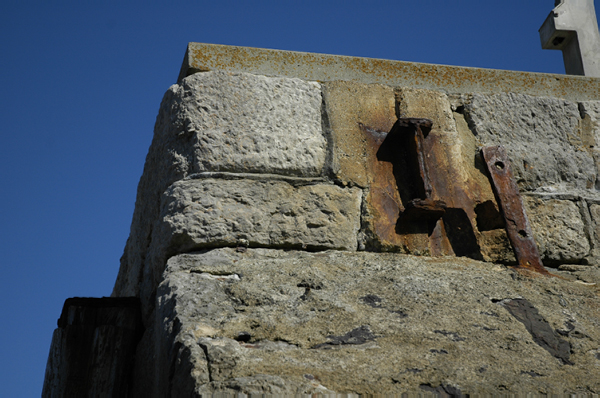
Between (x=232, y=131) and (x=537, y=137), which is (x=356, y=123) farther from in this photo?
(x=537, y=137)

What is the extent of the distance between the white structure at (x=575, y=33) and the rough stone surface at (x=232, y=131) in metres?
1.55

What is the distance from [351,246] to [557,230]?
2.86 ft

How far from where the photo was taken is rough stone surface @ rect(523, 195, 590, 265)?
2.39m

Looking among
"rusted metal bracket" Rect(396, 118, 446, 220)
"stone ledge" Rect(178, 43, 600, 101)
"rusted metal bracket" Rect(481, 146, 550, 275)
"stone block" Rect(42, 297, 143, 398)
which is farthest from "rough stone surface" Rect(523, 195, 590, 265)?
"stone block" Rect(42, 297, 143, 398)

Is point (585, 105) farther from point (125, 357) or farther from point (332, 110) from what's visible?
point (125, 357)

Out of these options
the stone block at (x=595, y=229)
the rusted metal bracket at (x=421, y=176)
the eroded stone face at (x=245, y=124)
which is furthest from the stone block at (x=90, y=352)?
the stone block at (x=595, y=229)

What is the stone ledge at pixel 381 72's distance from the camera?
2.47 meters

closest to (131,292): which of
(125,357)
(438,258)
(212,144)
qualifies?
(125,357)

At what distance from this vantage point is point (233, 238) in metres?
2.08

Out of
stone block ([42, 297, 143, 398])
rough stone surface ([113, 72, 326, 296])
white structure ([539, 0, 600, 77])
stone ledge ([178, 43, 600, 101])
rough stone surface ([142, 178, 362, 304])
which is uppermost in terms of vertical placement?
white structure ([539, 0, 600, 77])

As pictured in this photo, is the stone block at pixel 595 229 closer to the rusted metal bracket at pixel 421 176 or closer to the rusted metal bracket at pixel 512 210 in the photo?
the rusted metal bracket at pixel 512 210

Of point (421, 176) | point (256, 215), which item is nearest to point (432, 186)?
point (421, 176)

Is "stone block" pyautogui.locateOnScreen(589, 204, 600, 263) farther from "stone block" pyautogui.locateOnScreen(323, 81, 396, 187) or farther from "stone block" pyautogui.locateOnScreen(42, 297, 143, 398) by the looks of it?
"stone block" pyautogui.locateOnScreen(42, 297, 143, 398)

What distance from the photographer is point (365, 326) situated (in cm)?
170
